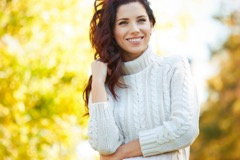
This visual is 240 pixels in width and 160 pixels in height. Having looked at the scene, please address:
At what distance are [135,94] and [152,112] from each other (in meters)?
0.14

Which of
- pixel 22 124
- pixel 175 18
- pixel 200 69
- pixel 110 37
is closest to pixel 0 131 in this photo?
pixel 22 124

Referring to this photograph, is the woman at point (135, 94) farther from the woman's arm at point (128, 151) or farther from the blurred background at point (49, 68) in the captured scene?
the blurred background at point (49, 68)

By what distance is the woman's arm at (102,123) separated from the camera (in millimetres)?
2986

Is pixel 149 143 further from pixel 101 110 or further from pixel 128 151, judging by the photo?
pixel 101 110

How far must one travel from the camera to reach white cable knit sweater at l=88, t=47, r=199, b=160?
9.59 feet

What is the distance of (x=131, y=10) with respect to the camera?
3033mm

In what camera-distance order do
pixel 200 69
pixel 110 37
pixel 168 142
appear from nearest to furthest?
1. pixel 168 142
2. pixel 110 37
3. pixel 200 69

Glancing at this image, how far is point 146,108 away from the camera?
3020 mm

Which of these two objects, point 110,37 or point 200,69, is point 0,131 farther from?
point 200,69

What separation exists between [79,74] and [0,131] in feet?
3.06

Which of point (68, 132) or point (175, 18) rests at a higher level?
point (175, 18)

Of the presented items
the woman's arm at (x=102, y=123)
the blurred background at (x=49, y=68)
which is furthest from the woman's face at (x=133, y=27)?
the blurred background at (x=49, y=68)

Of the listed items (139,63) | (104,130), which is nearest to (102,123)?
(104,130)

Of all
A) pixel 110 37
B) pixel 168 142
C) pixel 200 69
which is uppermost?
pixel 200 69
